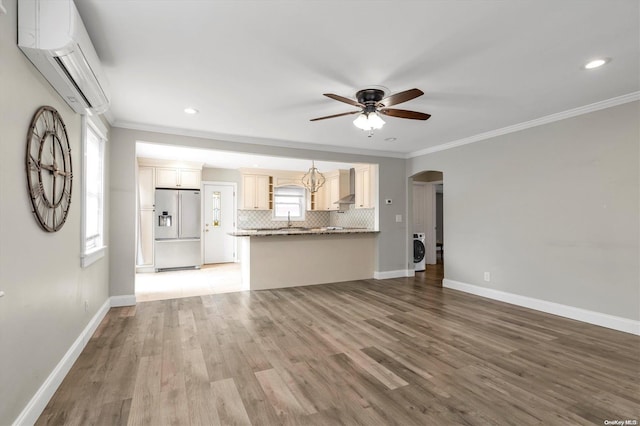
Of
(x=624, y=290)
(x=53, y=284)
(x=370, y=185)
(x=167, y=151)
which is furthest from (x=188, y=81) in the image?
(x=624, y=290)

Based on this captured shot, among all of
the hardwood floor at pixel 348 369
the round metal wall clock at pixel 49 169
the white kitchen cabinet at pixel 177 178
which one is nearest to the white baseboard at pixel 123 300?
the hardwood floor at pixel 348 369

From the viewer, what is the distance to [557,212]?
3846mm

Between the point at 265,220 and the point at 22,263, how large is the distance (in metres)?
6.71

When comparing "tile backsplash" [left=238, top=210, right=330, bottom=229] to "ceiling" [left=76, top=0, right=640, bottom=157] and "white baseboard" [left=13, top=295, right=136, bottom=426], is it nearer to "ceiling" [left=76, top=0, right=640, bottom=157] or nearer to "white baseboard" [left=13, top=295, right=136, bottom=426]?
"ceiling" [left=76, top=0, right=640, bottom=157]

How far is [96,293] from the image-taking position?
11.1 ft

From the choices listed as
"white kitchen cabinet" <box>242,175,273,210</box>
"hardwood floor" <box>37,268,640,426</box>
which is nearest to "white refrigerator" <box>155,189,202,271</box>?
"white kitchen cabinet" <box>242,175,273,210</box>

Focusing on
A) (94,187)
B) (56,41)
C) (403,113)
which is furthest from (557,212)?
(94,187)

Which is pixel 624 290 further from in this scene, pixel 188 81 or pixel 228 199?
pixel 228 199

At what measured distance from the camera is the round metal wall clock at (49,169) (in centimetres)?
182

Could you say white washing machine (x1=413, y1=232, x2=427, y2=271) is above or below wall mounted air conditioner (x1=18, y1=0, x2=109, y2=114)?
below

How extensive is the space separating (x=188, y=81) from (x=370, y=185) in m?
4.22

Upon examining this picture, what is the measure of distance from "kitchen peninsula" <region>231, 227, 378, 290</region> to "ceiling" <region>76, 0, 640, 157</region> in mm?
2211

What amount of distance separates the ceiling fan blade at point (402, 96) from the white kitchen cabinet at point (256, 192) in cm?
561

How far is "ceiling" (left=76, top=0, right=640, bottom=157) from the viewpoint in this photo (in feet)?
6.25
